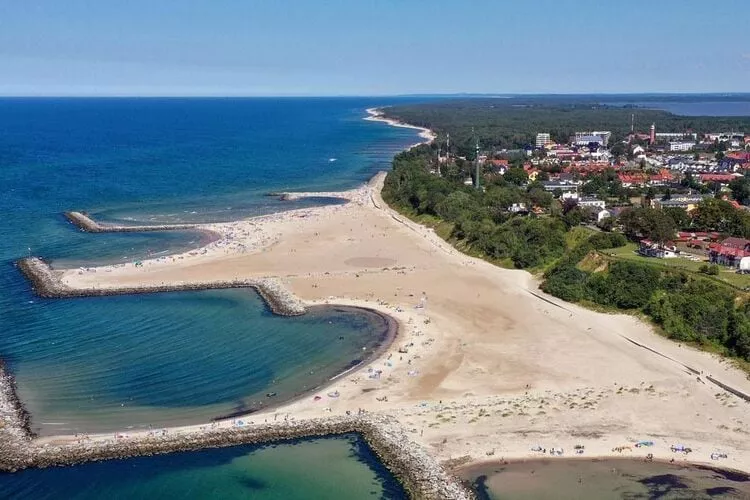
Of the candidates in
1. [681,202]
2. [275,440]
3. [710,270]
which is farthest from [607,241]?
[275,440]

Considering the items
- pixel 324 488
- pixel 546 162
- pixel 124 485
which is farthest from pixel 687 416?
pixel 546 162

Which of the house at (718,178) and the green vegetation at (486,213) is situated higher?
the house at (718,178)

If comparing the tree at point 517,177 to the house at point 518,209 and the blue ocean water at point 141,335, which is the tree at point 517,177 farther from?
the blue ocean water at point 141,335

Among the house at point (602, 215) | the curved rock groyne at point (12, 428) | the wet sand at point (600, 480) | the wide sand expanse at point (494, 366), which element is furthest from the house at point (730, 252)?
the curved rock groyne at point (12, 428)

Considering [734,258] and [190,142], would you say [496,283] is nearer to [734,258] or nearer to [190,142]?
[734,258]

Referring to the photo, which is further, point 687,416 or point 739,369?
point 739,369
